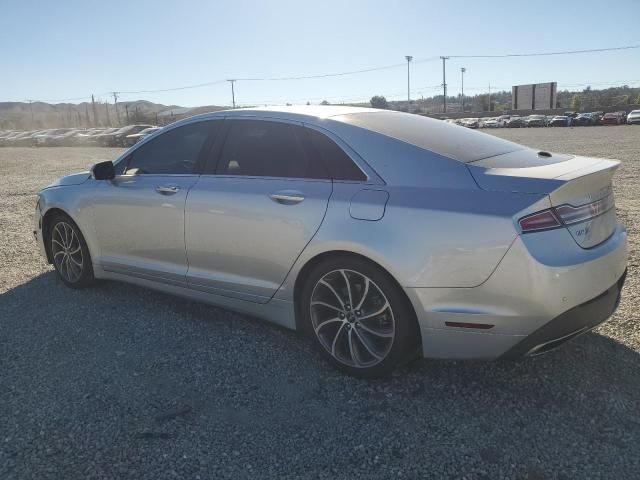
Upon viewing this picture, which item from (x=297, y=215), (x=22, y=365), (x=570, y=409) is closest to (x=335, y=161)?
(x=297, y=215)

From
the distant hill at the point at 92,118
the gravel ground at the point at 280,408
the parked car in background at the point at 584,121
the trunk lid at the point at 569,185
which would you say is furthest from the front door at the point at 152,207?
the parked car in background at the point at 584,121

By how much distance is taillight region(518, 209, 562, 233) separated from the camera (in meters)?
2.64

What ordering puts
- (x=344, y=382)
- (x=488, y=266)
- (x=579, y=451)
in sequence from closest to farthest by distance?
(x=579, y=451) → (x=488, y=266) → (x=344, y=382)

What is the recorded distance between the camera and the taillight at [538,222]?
264cm

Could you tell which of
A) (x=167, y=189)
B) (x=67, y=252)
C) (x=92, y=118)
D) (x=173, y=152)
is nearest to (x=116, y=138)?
(x=67, y=252)

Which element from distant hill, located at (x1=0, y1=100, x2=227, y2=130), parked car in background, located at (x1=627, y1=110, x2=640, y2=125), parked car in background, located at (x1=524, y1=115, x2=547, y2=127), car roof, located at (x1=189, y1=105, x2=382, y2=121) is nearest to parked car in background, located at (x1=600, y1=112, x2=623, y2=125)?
parked car in background, located at (x1=627, y1=110, x2=640, y2=125)

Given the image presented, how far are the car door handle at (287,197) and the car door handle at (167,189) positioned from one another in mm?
940

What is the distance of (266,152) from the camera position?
368 cm

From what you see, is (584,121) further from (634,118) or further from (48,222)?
(48,222)

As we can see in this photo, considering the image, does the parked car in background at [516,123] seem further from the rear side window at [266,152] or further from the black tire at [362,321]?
the black tire at [362,321]

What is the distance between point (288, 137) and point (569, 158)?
1.80 metres

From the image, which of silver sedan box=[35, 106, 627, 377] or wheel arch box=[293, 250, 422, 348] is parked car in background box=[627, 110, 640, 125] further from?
wheel arch box=[293, 250, 422, 348]

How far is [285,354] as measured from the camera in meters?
3.65

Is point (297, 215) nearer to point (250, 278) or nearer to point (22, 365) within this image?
point (250, 278)
